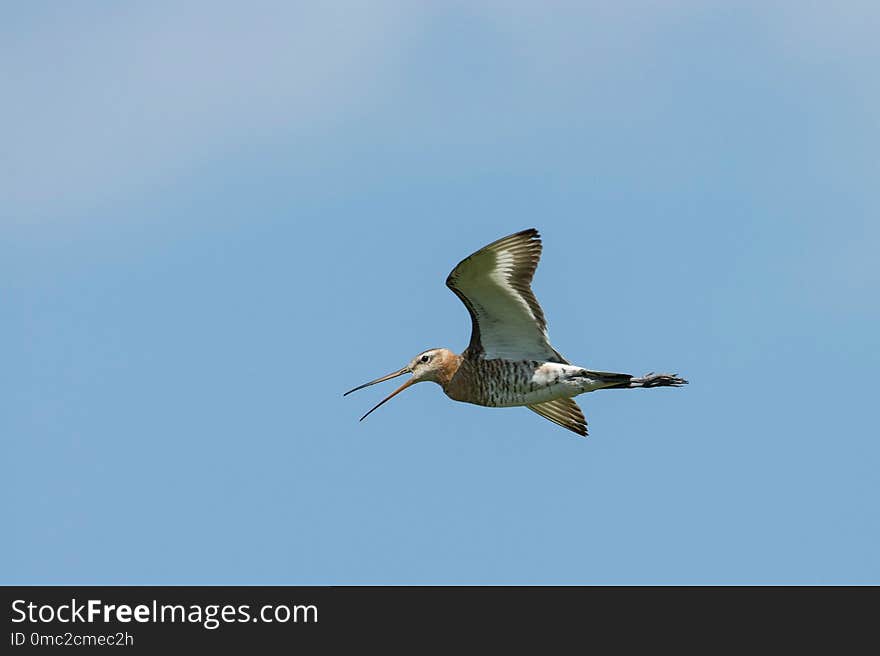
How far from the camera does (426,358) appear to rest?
91.5 ft

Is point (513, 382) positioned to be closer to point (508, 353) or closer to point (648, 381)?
point (508, 353)

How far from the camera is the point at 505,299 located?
26641mm

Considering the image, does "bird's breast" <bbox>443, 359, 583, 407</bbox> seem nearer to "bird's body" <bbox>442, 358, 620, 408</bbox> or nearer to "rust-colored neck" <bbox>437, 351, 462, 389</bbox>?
"bird's body" <bbox>442, 358, 620, 408</bbox>

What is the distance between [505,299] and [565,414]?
3.58 metres

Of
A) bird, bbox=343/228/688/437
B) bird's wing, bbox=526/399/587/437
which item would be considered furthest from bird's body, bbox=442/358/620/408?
bird's wing, bbox=526/399/587/437

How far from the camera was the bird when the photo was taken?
2628 cm

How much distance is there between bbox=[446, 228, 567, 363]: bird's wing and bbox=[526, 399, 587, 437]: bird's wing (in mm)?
2493

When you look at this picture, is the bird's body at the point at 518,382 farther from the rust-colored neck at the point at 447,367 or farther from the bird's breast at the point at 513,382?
the rust-colored neck at the point at 447,367

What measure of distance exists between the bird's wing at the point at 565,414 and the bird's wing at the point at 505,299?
2493 mm
